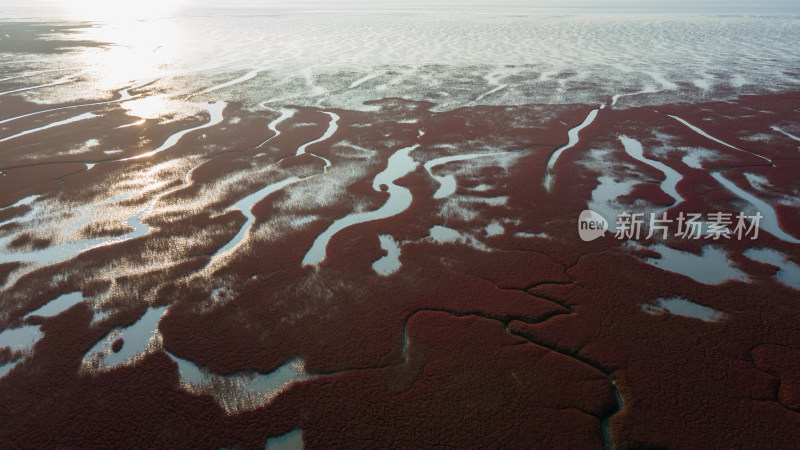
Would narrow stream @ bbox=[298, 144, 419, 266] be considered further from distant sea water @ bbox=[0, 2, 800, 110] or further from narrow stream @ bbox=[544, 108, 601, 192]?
distant sea water @ bbox=[0, 2, 800, 110]

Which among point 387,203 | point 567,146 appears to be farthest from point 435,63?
point 387,203

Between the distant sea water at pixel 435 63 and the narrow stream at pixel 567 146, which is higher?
the distant sea water at pixel 435 63

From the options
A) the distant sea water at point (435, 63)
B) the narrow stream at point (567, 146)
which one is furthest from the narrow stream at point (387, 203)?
the distant sea water at point (435, 63)

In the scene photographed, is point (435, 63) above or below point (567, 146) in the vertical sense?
above

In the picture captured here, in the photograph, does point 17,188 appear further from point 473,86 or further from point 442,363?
point 473,86

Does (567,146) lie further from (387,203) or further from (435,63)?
(435,63)

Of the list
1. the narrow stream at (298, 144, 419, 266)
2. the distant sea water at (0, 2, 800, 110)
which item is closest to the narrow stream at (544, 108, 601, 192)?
the distant sea water at (0, 2, 800, 110)

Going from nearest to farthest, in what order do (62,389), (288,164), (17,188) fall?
(62,389)
(17,188)
(288,164)

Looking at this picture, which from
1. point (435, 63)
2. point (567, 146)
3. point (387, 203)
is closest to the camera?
point (387, 203)

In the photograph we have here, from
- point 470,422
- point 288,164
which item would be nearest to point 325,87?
point 288,164

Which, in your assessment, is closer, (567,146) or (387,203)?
(387,203)

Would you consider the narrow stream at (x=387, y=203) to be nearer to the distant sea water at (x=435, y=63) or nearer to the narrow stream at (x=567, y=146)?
the narrow stream at (x=567, y=146)
